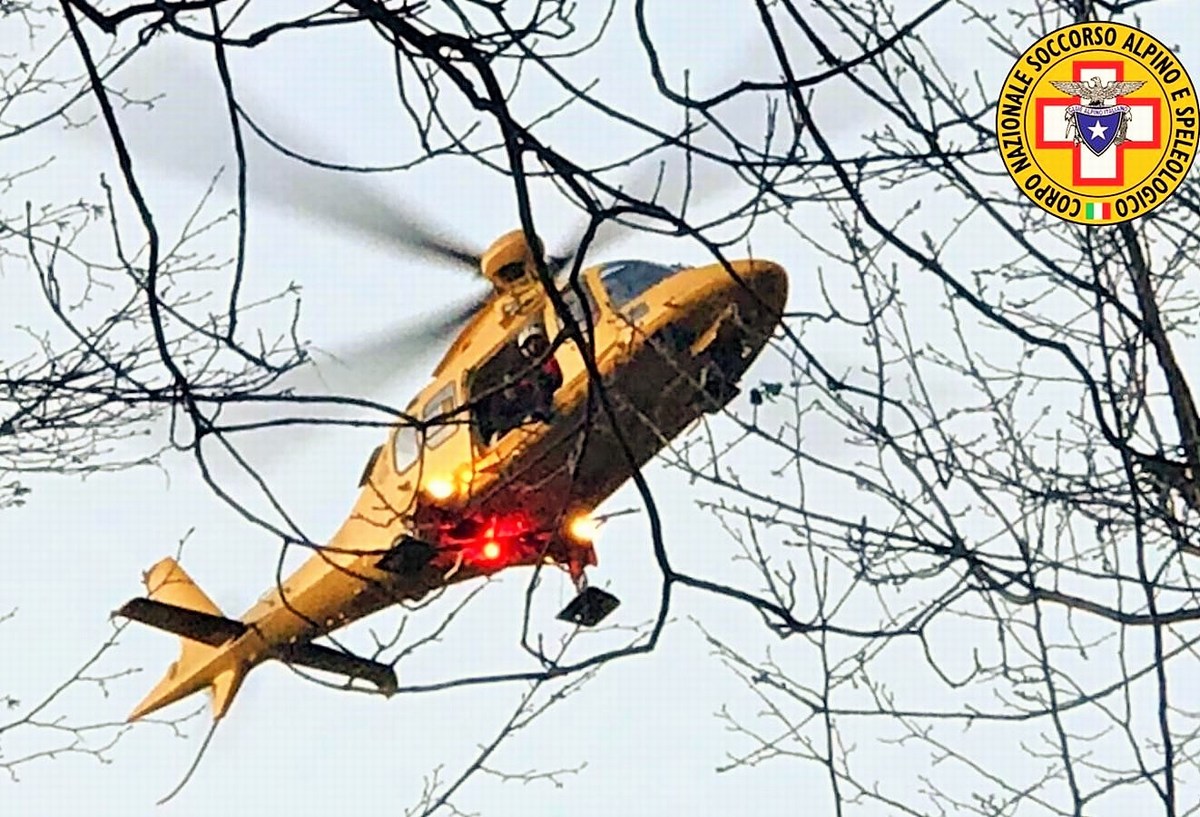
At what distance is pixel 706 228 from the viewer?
241cm

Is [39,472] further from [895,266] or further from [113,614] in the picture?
[895,266]

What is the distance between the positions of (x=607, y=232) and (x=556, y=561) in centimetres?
173

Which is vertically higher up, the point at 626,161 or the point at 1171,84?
the point at 1171,84

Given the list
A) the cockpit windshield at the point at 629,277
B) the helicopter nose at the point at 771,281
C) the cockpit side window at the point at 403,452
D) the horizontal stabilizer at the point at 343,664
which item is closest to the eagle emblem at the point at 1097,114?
the horizontal stabilizer at the point at 343,664

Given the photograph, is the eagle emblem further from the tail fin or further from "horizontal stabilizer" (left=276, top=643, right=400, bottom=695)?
the tail fin

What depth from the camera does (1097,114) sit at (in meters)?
3.52

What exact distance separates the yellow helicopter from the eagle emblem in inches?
26.3

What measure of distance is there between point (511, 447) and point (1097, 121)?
449 centimetres

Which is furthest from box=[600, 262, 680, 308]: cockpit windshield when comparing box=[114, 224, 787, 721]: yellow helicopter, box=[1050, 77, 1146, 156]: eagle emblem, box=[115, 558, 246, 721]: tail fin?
box=[1050, 77, 1146, 156]: eagle emblem

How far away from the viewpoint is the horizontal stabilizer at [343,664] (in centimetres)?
267

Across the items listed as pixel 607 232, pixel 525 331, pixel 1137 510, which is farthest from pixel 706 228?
pixel 525 331

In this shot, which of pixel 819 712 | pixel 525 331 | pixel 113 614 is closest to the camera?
pixel 819 712

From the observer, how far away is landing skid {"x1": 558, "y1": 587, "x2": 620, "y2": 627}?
4.07m

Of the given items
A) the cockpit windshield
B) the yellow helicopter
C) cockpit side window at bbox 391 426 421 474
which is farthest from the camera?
the cockpit windshield
